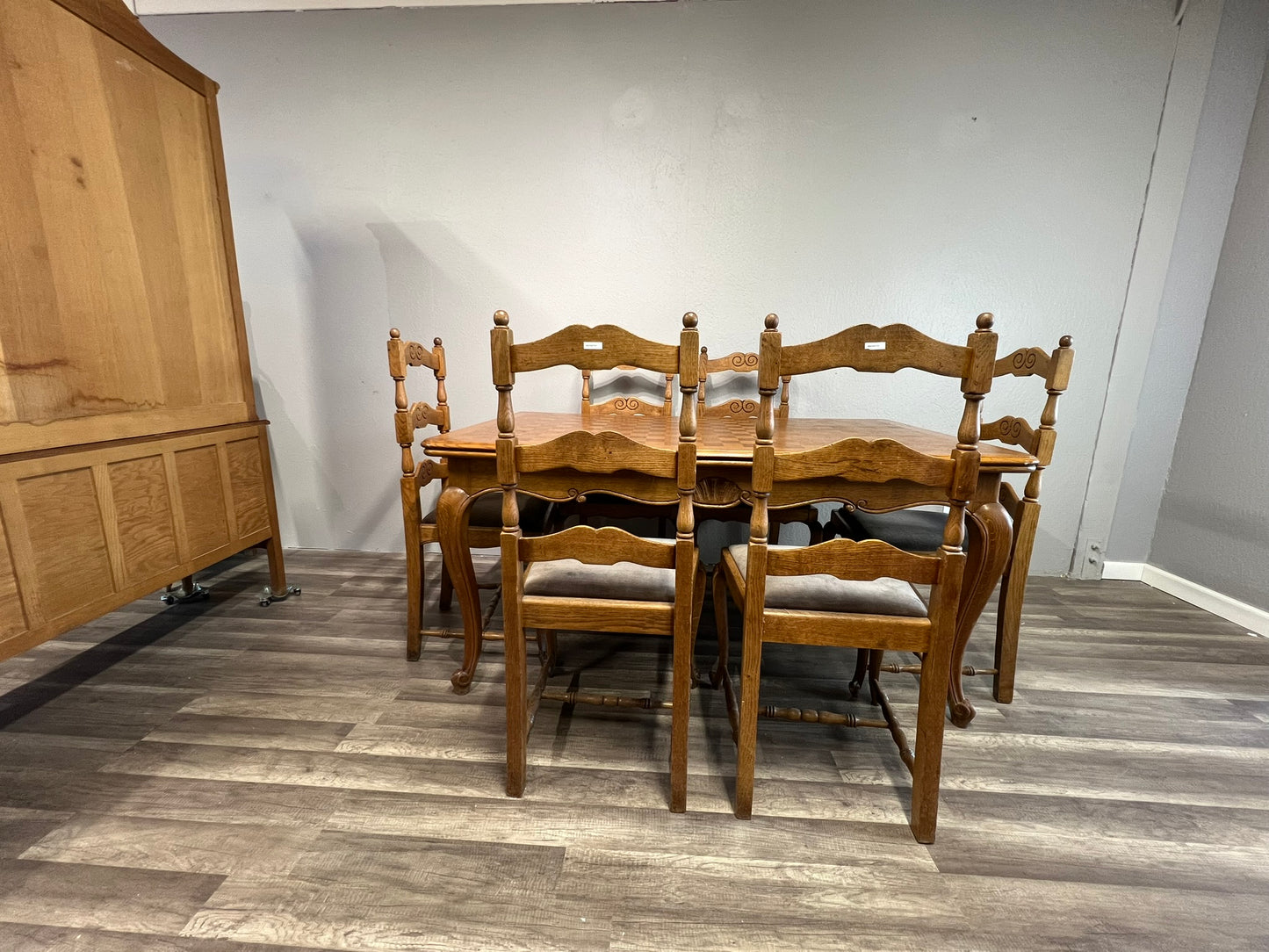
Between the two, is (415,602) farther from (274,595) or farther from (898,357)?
(898,357)

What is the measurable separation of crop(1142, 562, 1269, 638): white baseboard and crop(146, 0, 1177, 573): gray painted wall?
409mm

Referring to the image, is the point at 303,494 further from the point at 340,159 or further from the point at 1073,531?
the point at 1073,531

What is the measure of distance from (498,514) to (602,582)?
0.68 meters

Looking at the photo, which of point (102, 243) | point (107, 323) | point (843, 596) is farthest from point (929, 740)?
point (102, 243)

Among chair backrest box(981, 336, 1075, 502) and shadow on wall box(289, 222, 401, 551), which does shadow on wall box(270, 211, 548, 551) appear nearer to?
shadow on wall box(289, 222, 401, 551)

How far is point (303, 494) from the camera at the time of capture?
2748 millimetres

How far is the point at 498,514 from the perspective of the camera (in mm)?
1703

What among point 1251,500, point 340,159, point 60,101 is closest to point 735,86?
point 340,159

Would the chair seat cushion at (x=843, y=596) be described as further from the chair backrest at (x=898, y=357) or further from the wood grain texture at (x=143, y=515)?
the wood grain texture at (x=143, y=515)

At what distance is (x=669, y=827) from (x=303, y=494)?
266 centimetres

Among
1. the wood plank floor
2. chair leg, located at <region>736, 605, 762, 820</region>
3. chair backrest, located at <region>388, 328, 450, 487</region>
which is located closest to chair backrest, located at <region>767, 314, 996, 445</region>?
chair leg, located at <region>736, 605, 762, 820</region>

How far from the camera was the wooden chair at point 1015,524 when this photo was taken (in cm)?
144

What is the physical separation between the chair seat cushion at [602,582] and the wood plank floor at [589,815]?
514 millimetres

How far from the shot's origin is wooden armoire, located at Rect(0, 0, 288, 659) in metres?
1.27
